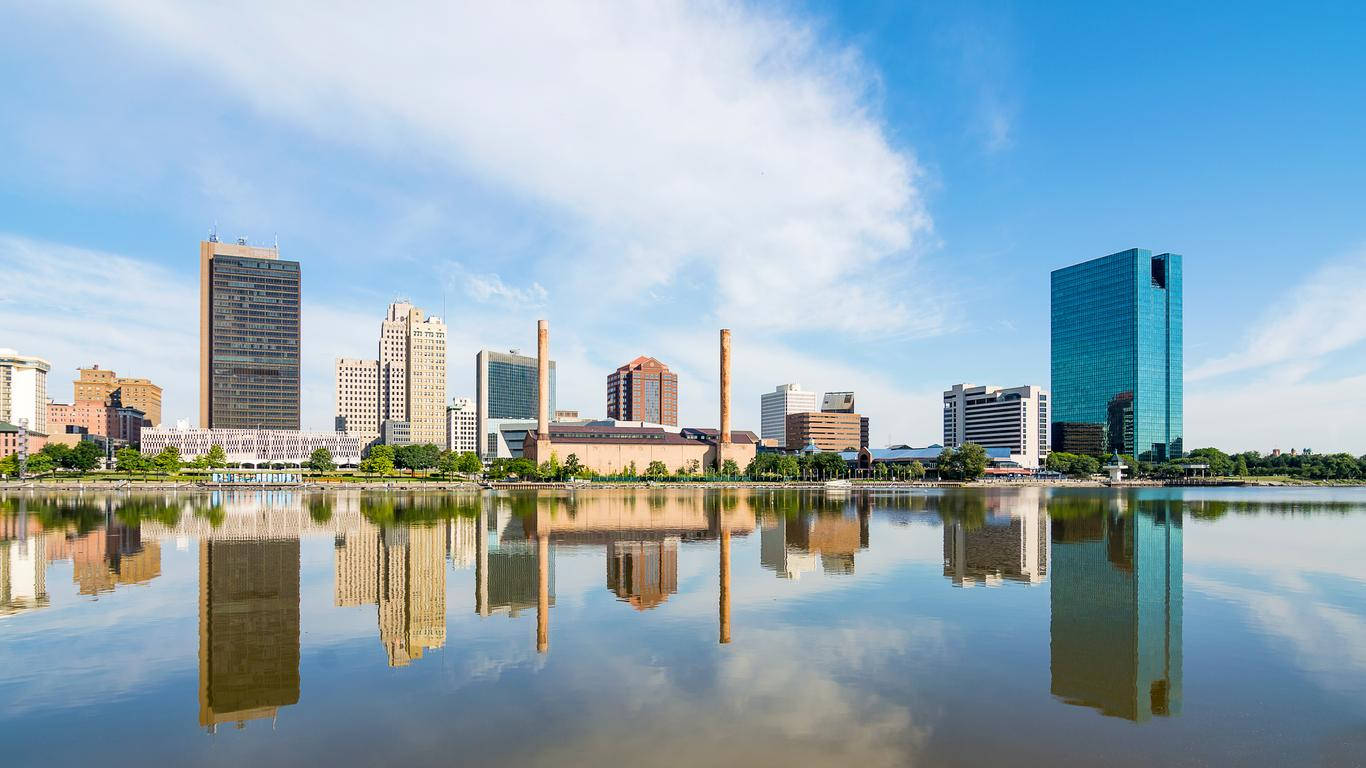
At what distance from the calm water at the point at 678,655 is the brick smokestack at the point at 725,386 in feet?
409

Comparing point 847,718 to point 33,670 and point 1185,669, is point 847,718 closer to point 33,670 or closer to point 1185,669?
point 1185,669

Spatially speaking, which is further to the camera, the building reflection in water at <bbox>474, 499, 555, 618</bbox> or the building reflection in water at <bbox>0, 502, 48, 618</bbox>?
the building reflection in water at <bbox>474, 499, 555, 618</bbox>

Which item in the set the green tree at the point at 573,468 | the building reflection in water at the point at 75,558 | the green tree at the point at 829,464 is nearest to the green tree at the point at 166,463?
the green tree at the point at 573,468

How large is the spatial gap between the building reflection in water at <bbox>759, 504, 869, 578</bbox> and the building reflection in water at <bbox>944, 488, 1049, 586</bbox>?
5597 millimetres

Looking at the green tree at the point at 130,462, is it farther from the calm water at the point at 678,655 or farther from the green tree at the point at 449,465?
the calm water at the point at 678,655

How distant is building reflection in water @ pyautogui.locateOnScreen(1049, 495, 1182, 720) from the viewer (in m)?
18.3

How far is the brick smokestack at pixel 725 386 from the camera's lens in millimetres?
169500

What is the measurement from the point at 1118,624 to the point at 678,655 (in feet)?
50.9

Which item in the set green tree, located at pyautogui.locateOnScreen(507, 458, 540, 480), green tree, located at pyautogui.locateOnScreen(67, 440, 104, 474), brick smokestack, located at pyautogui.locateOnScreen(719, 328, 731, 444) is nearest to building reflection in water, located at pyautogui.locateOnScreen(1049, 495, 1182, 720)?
green tree, located at pyautogui.locateOnScreen(507, 458, 540, 480)

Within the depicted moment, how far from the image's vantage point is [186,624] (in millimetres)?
25000

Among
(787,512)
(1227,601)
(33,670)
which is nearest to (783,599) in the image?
(1227,601)

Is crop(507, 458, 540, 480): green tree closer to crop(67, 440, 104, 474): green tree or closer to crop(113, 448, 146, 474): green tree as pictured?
→ crop(113, 448, 146, 474): green tree

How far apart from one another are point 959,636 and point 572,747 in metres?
14.0

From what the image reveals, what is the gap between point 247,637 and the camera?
23.3 metres
